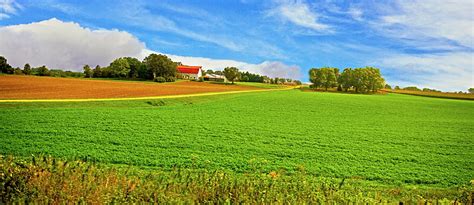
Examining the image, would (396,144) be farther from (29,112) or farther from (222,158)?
(29,112)

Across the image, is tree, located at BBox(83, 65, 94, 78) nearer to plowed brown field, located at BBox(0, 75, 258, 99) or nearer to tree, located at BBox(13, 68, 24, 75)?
tree, located at BBox(13, 68, 24, 75)

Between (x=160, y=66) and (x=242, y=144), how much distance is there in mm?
79482

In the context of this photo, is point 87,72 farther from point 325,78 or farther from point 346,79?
point 346,79

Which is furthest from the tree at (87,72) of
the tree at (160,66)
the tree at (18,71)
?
the tree at (18,71)

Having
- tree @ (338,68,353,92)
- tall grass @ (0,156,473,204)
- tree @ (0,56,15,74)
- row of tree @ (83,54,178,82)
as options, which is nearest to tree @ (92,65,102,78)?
row of tree @ (83,54,178,82)

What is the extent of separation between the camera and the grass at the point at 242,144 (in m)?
14.3

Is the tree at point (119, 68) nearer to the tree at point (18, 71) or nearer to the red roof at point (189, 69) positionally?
the red roof at point (189, 69)

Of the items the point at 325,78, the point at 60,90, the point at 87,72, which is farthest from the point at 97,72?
the point at 325,78

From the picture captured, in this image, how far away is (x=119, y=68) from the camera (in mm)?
96875

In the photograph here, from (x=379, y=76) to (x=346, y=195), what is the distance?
4257 inches

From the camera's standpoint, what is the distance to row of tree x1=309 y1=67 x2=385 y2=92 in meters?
106

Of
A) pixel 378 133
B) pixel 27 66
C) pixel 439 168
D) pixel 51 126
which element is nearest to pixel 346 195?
pixel 439 168

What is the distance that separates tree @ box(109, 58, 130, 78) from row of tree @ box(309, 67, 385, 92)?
6427 cm

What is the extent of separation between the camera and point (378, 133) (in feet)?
82.7
